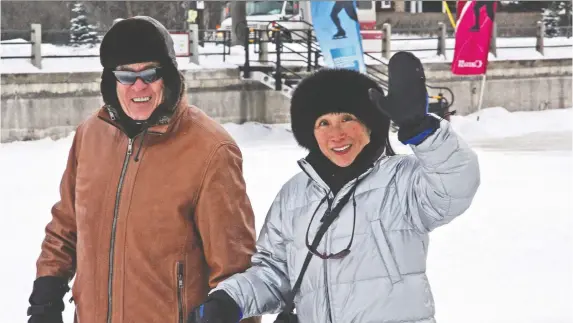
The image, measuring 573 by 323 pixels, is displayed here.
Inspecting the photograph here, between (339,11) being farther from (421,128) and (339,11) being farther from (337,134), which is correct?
(421,128)

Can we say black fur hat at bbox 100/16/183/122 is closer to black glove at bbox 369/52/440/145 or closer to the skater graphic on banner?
black glove at bbox 369/52/440/145

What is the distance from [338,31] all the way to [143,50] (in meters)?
11.3

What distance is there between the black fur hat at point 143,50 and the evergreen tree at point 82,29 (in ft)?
63.6

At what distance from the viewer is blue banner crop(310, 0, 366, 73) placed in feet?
47.0

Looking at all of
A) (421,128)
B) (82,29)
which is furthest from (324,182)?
(82,29)

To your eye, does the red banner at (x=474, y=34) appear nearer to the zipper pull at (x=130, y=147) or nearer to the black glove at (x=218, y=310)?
the zipper pull at (x=130, y=147)

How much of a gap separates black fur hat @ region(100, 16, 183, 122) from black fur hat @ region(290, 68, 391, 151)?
0.41 metres

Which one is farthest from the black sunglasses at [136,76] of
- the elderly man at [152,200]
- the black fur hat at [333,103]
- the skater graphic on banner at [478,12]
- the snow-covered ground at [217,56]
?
the skater graphic on banner at [478,12]

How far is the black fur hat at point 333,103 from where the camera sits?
2.98m

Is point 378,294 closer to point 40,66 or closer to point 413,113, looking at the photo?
point 413,113

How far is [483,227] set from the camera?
9.34 m

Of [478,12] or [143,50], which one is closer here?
[143,50]

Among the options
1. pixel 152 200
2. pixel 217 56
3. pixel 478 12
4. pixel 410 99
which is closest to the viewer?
pixel 410 99

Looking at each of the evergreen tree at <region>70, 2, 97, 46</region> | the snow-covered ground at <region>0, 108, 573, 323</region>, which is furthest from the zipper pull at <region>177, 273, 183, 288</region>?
the evergreen tree at <region>70, 2, 97, 46</region>
